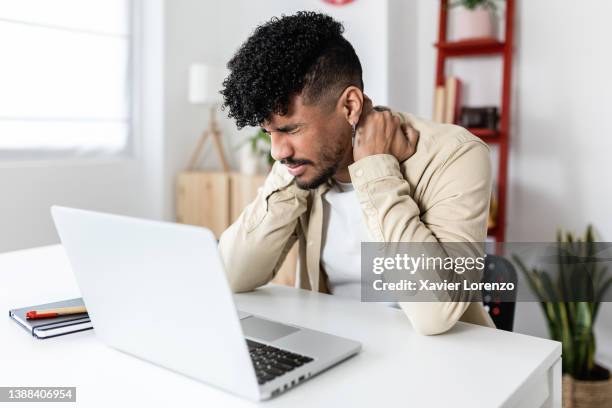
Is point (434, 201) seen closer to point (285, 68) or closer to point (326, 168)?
point (326, 168)

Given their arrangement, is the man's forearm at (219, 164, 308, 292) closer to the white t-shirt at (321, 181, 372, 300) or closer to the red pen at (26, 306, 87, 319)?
the white t-shirt at (321, 181, 372, 300)

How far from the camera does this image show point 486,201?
117 centimetres

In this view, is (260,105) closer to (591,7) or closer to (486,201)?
(486,201)

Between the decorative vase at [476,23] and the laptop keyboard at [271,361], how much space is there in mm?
2093

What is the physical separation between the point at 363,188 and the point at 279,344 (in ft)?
1.29

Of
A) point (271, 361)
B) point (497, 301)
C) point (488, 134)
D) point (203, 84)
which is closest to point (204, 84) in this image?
point (203, 84)

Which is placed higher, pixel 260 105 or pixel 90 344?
pixel 260 105

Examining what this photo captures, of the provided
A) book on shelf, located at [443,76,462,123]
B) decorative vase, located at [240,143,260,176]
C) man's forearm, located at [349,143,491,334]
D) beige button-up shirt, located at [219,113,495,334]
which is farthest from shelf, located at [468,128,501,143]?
man's forearm, located at [349,143,491,334]

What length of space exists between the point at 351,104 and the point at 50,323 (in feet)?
2.39

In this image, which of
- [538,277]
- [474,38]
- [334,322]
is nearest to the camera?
[334,322]

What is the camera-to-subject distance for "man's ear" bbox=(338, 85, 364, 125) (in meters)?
1.24

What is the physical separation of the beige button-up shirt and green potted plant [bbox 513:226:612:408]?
1.13 m

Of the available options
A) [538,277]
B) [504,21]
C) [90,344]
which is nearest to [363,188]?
[90,344]

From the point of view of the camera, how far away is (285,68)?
1172 millimetres
